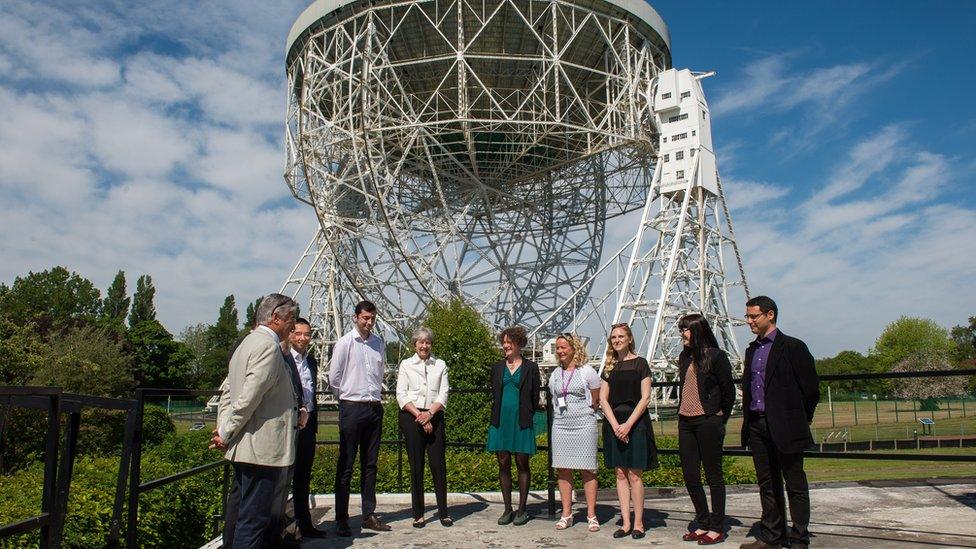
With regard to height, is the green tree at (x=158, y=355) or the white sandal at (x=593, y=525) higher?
the green tree at (x=158, y=355)

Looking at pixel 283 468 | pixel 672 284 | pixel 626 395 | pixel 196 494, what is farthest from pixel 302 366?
pixel 672 284

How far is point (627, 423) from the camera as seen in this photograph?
236 inches

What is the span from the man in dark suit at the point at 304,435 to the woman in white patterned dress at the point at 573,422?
1.99 metres

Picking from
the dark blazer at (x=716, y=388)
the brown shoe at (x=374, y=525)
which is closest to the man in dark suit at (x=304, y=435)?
the brown shoe at (x=374, y=525)

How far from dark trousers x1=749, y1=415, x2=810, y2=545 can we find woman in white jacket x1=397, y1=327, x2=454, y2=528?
8.36 feet

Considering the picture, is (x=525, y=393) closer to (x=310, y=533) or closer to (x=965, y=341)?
(x=310, y=533)

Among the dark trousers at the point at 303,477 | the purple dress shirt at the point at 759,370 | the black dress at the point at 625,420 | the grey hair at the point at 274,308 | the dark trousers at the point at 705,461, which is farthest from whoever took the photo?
the black dress at the point at 625,420

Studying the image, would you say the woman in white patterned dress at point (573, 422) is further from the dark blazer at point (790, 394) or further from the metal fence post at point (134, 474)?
the metal fence post at point (134, 474)

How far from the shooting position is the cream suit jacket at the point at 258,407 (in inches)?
180

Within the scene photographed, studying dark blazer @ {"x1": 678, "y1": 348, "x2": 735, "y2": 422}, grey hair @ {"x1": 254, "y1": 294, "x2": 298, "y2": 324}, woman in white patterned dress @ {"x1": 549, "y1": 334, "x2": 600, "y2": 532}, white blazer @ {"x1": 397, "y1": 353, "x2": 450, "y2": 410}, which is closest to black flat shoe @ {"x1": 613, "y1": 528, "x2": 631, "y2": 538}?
woman in white patterned dress @ {"x1": 549, "y1": 334, "x2": 600, "y2": 532}

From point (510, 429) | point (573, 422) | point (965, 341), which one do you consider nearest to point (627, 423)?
point (573, 422)

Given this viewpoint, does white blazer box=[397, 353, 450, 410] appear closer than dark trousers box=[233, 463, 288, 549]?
No

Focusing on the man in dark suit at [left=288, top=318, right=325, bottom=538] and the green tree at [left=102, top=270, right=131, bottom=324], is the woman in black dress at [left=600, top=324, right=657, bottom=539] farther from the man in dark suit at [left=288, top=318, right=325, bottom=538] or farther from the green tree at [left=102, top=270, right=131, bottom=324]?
the green tree at [left=102, top=270, right=131, bottom=324]

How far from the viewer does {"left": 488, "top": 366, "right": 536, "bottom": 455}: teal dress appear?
6454 millimetres
